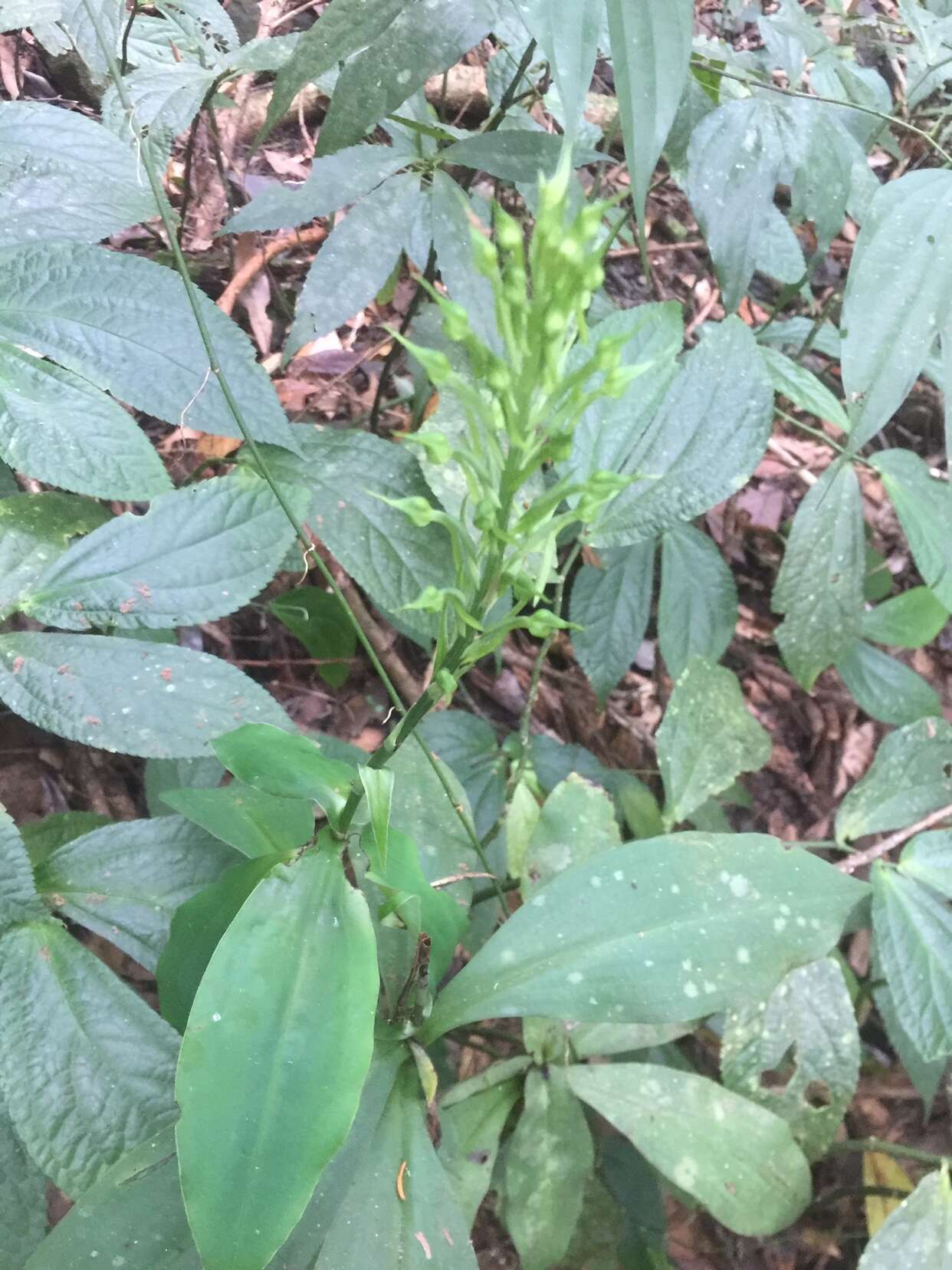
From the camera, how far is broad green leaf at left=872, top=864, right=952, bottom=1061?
0.98m

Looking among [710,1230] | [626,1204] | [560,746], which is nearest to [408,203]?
[560,746]

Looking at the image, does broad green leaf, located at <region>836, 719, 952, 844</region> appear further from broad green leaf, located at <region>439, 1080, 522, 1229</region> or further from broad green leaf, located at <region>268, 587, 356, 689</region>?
broad green leaf, located at <region>268, 587, 356, 689</region>

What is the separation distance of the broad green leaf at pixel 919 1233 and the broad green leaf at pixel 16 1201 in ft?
2.89

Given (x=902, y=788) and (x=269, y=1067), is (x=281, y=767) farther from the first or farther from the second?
(x=902, y=788)

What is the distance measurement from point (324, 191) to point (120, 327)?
0.33m

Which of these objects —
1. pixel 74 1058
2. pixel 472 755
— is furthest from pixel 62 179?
pixel 472 755

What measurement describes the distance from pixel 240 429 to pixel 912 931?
99 cm

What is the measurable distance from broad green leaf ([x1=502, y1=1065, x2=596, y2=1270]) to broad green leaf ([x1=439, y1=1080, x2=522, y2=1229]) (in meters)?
0.03

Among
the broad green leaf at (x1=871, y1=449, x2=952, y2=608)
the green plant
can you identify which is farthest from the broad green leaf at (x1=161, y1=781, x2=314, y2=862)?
the broad green leaf at (x1=871, y1=449, x2=952, y2=608)

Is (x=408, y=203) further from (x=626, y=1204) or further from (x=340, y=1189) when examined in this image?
(x=626, y=1204)

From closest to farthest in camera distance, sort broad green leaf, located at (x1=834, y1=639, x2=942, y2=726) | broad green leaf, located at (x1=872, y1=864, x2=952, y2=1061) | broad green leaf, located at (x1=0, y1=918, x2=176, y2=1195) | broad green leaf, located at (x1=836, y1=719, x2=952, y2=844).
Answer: broad green leaf, located at (x1=0, y1=918, x2=176, y2=1195), broad green leaf, located at (x1=872, y1=864, x2=952, y2=1061), broad green leaf, located at (x1=836, y1=719, x2=952, y2=844), broad green leaf, located at (x1=834, y1=639, x2=942, y2=726)

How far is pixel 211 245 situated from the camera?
168cm

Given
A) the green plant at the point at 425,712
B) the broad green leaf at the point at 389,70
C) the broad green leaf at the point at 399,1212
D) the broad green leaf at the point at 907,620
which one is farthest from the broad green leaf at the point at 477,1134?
the broad green leaf at the point at 907,620

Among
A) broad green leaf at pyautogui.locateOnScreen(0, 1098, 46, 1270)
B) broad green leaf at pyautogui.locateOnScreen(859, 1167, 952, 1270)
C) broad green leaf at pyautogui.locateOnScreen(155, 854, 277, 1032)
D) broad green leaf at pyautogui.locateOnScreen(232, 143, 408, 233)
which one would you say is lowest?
broad green leaf at pyautogui.locateOnScreen(859, 1167, 952, 1270)
